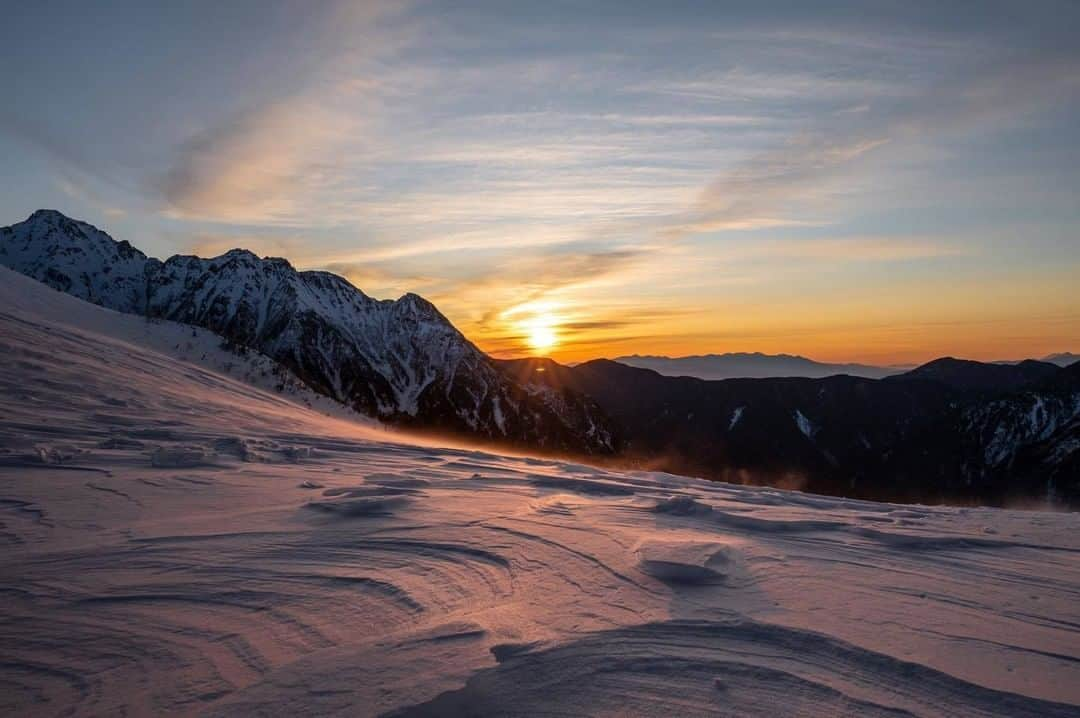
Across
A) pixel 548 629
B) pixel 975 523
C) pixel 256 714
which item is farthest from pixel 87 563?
pixel 975 523

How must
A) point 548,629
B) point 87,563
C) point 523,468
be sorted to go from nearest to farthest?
point 548,629, point 87,563, point 523,468

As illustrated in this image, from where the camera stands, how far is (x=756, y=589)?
294cm

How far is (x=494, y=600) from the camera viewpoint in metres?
2.70

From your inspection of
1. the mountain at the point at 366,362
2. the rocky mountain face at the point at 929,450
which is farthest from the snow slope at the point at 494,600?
the mountain at the point at 366,362

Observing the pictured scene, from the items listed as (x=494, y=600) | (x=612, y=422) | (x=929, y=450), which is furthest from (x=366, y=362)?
(x=494, y=600)

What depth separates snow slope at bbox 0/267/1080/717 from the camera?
1.95m

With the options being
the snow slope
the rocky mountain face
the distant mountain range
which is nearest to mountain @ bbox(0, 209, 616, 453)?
the distant mountain range

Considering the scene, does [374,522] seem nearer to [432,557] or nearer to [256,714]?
[432,557]

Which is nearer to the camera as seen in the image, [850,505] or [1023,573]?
[1023,573]

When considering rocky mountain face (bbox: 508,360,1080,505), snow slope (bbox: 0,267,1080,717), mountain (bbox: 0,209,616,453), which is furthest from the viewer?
mountain (bbox: 0,209,616,453)

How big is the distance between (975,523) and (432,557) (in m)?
4.37

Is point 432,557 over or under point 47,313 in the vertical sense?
under

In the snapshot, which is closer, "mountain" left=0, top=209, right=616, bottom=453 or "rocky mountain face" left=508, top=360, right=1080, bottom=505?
"rocky mountain face" left=508, top=360, right=1080, bottom=505

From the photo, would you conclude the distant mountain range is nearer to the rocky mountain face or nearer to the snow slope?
the rocky mountain face
